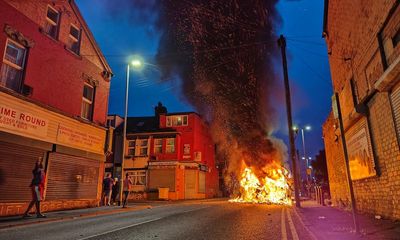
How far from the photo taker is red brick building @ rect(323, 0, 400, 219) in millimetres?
7898

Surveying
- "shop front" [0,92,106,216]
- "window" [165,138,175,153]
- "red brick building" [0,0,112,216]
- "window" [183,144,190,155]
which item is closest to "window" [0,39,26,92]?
"red brick building" [0,0,112,216]

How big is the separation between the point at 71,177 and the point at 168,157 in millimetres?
18014

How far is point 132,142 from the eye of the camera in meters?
34.1

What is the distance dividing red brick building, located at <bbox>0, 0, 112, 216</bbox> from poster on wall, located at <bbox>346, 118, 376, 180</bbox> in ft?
43.1

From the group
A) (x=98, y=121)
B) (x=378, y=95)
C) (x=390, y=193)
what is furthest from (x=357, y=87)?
(x=98, y=121)

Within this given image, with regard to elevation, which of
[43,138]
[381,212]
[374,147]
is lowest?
[381,212]

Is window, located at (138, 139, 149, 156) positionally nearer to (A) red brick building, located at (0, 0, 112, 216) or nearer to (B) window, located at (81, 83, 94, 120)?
(A) red brick building, located at (0, 0, 112, 216)

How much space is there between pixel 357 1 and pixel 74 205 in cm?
1529

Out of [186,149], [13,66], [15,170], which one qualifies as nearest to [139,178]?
[186,149]

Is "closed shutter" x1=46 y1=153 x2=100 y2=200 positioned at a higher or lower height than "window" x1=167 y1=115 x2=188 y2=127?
lower

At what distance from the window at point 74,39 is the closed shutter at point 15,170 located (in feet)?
20.3

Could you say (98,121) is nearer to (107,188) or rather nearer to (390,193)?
(107,188)

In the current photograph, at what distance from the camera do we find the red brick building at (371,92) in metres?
7.90

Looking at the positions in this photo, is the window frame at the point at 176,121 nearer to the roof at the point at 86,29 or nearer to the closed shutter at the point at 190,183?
the closed shutter at the point at 190,183
